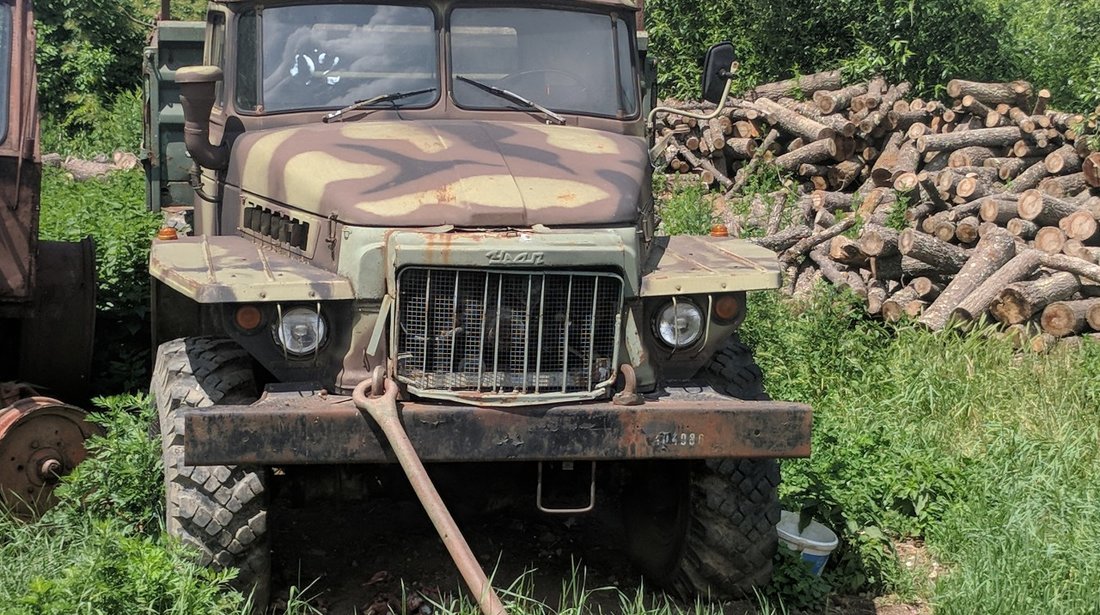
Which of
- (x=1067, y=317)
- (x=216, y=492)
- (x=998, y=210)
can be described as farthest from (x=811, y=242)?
(x=216, y=492)

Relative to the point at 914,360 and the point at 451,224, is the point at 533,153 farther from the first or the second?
the point at 914,360

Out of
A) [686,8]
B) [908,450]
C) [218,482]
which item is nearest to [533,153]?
[218,482]

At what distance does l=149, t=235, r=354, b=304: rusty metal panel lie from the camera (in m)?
4.41

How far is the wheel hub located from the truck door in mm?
645

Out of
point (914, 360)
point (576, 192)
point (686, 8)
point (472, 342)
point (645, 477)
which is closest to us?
point (472, 342)

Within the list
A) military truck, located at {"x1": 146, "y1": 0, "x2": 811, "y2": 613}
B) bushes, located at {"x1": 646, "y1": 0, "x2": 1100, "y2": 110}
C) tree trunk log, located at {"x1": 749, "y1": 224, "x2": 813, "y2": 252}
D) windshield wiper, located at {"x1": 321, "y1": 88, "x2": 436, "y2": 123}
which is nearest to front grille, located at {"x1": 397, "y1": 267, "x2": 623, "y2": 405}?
military truck, located at {"x1": 146, "y1": 0, "x2": 811, "y2": 613}

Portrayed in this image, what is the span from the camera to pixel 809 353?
8211 millimetres


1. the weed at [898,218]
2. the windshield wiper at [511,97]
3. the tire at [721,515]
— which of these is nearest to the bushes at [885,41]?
the weed at [898,218]

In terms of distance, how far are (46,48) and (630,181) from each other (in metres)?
14.1

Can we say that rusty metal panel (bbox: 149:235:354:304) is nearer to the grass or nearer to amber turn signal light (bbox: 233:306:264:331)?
amber turn signal light (bbox: 233:306:264:331)

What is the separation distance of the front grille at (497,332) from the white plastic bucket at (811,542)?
4.53ft

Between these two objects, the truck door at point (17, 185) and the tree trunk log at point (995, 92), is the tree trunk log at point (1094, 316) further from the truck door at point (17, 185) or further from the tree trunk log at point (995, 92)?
the truck door at point (17, 185)

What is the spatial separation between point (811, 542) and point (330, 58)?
283 centimetres

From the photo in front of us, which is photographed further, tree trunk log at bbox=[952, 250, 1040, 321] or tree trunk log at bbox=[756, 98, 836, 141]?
tree trunk log at bbox=[756, 98, 836, 141]
